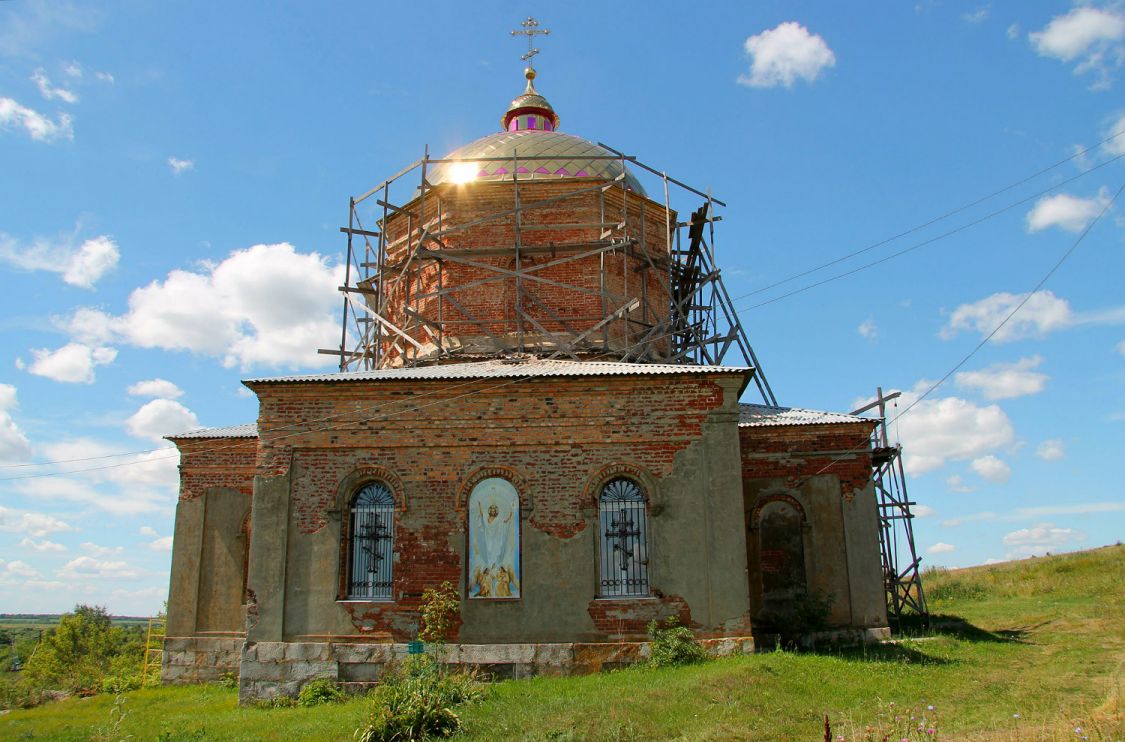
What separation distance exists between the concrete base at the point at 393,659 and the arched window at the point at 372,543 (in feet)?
2.74

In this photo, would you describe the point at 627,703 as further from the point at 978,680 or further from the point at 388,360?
the point at 388,360

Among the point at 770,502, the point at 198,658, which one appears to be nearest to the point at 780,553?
the point at 770,502

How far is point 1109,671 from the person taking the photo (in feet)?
36.9

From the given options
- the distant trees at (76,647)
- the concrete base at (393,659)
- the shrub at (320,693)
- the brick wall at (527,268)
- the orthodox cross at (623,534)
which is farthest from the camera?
the distant trees at (76,647)

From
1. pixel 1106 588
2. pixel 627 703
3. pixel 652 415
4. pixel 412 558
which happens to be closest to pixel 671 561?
pixel 652 415

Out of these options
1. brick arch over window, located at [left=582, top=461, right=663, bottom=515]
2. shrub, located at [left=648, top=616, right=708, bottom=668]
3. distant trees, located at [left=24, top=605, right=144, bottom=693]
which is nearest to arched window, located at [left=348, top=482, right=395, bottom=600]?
brick arch over window, located at [left=582, top=461, right=663, bottom=515]

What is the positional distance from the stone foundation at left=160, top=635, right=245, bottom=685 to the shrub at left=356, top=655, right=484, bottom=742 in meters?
6.21

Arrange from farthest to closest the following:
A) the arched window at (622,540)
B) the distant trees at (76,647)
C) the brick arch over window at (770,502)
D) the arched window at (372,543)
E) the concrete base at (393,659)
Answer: the distant trees at (76,647) < the brick arch over window at (770,502) < the arched window at (372,543) < the arched window at (622,540) < the concrete base at (393,659)

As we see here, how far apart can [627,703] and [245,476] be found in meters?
9.69

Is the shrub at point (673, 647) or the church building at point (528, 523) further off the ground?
the church building at point (528, 523)

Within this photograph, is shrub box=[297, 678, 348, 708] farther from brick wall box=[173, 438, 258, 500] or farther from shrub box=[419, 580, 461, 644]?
brick wall box=[173, 438, 258, 500]

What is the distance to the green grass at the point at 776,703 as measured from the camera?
26.8ft

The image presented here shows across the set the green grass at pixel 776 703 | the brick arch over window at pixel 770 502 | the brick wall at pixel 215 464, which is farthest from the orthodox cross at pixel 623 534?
the brick wall at pixel 215 464

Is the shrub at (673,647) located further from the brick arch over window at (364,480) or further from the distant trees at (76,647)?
the distant trees at (76,647)
